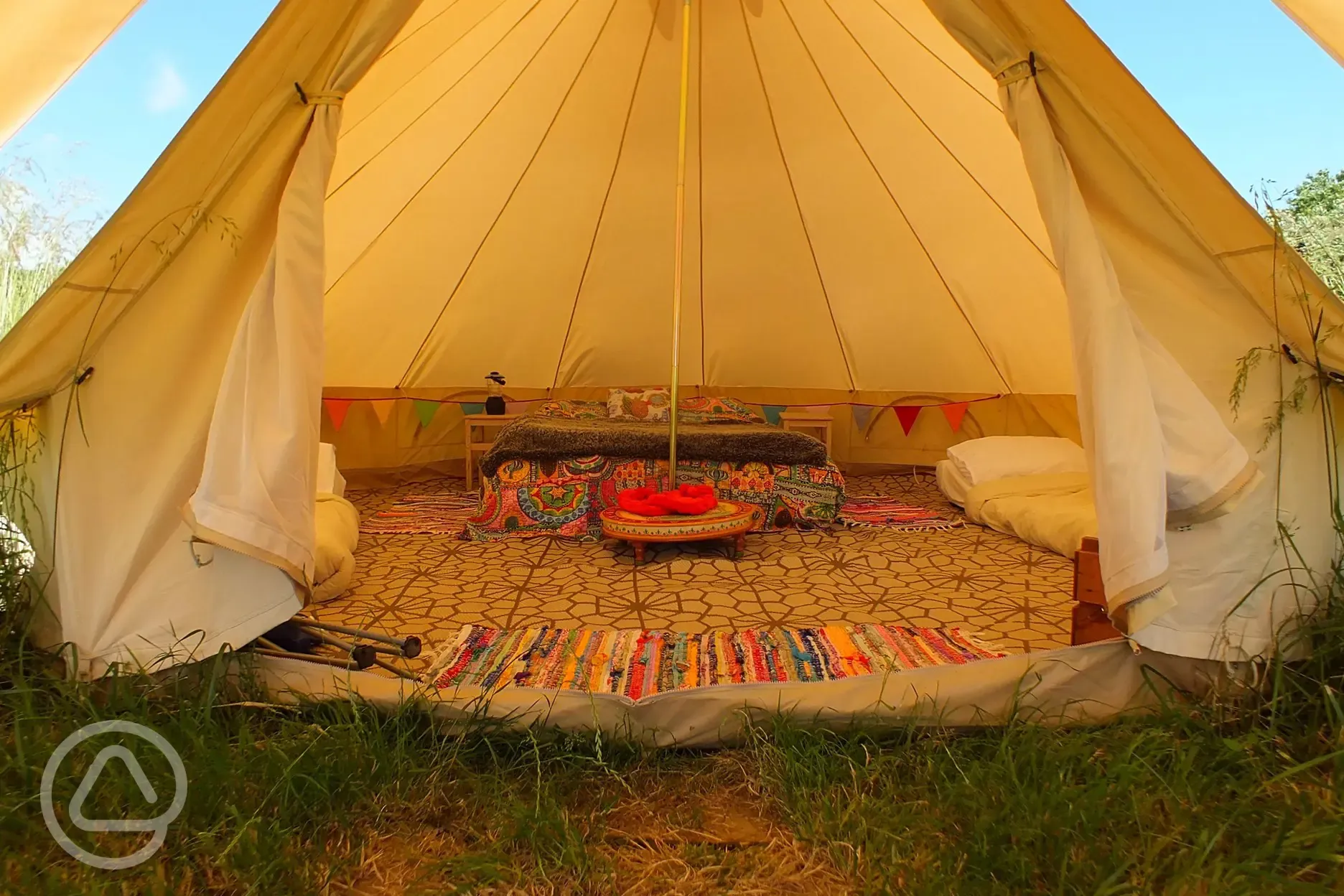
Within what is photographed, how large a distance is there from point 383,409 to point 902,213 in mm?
3041

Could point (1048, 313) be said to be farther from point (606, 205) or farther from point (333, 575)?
point (333, 575)

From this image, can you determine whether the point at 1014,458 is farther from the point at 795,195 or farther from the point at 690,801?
the point at 690,801

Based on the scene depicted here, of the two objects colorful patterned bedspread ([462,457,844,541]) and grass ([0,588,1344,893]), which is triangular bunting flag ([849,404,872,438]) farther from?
grass ([0,588,1344,893])

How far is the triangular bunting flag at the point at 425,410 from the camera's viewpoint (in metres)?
4.55

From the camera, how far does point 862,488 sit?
177 inches

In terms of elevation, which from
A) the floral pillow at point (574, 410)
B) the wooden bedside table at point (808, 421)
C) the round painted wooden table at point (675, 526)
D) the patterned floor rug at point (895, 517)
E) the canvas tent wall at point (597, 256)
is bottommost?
the patterned floor rug at point (895, 517)

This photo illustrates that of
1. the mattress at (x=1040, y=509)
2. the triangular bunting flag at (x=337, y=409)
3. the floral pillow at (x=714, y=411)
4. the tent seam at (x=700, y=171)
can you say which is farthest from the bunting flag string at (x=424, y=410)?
the mattress at (x=1040, y=509)

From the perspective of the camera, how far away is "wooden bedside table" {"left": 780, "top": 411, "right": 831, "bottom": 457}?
185 inches

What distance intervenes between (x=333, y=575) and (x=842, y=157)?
2.98 meters

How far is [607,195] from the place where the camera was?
4219 millimetres

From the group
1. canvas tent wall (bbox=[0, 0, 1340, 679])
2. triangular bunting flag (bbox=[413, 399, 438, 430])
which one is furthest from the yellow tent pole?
triangular bunting flag (bbox=[413, 399, 438, 430])

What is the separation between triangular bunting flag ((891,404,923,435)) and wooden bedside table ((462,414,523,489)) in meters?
2.32

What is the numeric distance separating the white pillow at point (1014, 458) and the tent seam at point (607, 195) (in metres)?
2.31

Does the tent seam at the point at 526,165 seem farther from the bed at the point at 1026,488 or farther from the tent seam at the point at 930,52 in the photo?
the bed at the point at 1026,488
